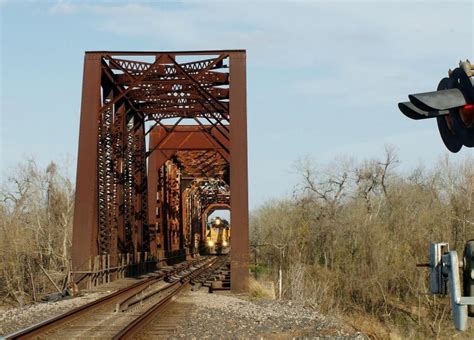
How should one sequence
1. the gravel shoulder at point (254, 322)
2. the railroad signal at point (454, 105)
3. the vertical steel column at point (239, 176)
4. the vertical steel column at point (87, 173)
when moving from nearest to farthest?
the railroad signal at point (454, 105) < the gravel shoulder at point (254, 322) < the vertical steel column at point (239, 176) < the vertical steel column at point (87, 173)

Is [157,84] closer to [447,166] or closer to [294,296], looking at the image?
[294,296]

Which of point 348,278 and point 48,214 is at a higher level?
point 48,214

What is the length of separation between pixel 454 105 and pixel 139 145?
27253 millimetres

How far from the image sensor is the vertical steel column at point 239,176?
1897 centimetres

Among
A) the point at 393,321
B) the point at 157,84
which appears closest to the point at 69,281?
the point at 157,84

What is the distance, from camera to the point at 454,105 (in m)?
2.22

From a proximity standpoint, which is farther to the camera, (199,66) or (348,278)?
(348,278)

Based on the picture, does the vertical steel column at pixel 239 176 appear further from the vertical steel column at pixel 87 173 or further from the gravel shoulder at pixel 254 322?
the vertical steel column at pixel 87 173

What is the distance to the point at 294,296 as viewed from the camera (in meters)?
20.0

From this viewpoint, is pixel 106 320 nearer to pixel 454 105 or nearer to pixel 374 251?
pixel 454 105

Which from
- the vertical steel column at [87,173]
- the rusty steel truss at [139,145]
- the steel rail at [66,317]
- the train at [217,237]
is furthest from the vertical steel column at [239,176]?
the train at [217,237]

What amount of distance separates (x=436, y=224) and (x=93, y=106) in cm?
1864

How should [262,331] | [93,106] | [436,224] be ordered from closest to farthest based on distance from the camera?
1. [262,331]
2. [93,106]
3. [436,224]

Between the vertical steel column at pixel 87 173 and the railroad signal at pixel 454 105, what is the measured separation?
1791 cm
